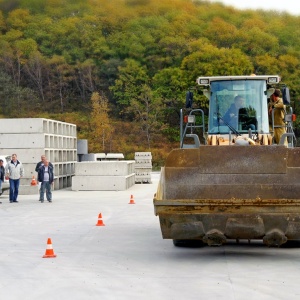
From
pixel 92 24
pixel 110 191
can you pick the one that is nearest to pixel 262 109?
A: pixel 110 191

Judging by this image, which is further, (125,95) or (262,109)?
(125,95)

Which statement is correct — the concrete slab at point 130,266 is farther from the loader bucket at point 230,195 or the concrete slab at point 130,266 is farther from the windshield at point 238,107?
the windshield at point 238,107

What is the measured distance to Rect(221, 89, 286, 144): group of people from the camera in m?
14.8

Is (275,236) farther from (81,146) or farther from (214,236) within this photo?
(81,146)

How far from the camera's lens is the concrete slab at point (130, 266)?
29.5ft

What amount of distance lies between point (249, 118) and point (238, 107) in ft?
1.19

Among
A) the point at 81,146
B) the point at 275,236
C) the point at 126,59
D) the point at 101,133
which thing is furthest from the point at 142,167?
the point at 126,59

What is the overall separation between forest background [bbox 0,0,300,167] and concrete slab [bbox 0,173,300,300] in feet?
175

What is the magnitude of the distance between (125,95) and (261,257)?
83.0m

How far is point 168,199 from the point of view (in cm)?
1138

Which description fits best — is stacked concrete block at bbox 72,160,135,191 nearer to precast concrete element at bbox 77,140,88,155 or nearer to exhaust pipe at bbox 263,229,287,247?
precast concrete element at bbox 77,140,88,155

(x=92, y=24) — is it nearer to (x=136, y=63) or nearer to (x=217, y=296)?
(x=136, y=63)

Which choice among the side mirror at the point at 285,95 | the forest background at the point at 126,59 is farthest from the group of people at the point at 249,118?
the forest background at the point at 126,59

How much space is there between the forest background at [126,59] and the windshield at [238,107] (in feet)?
174
